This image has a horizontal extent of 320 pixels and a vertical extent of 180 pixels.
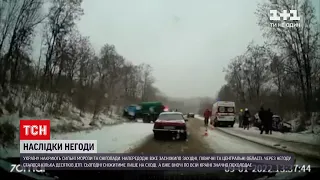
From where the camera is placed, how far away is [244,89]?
214 inches

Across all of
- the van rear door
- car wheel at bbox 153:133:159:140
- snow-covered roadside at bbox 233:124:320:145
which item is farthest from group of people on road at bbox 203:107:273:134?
car wheel at bbox 153:133:159:140

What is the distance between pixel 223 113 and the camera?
6.54 metres

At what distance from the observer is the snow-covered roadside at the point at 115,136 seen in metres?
4.45

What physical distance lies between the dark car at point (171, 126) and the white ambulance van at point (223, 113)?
2.28 feet

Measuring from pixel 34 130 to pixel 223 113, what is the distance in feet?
12.4

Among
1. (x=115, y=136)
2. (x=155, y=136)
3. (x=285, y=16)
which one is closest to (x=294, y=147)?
(x=285, y=16)

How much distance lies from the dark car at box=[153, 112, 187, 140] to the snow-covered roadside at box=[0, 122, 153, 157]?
23cm

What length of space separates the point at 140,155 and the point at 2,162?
6.02ft

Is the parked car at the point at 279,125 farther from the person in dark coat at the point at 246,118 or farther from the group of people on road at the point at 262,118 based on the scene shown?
the person in dark coat at the point at 246,118

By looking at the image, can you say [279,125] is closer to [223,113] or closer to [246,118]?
[246,118]

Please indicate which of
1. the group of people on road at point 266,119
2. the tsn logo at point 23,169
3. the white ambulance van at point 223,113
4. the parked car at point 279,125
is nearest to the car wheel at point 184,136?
the white ambulance van at point 223,113

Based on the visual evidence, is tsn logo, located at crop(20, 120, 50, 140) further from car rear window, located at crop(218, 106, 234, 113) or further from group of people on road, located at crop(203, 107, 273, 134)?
car rear window, located at crop(218, 106, 234, 113)

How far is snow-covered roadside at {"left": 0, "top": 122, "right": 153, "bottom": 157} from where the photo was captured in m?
4.45

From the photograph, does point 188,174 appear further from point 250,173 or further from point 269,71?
point 269,71
